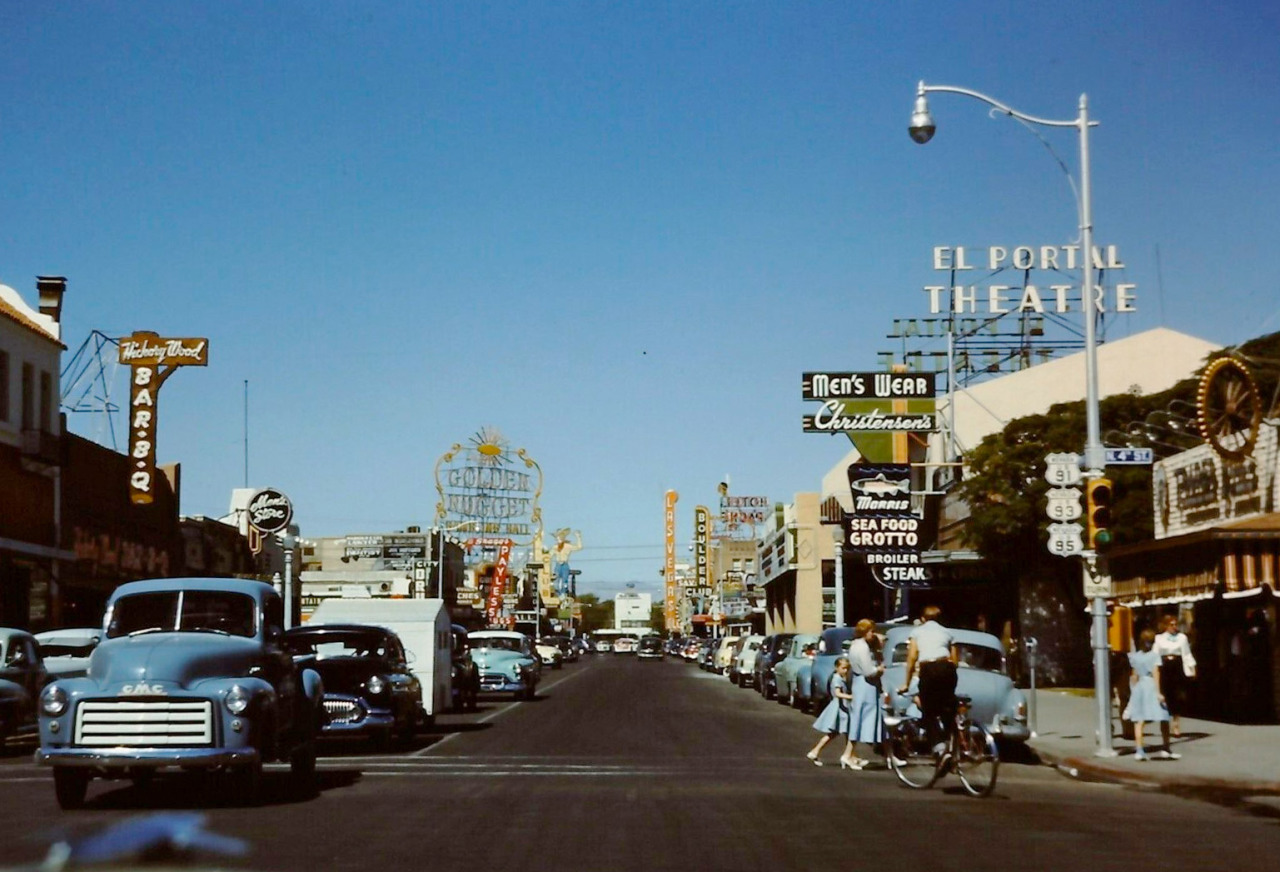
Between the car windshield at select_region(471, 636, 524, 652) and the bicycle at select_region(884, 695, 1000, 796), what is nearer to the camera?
the bicycle at select_region(884, 695, 1000, 796)

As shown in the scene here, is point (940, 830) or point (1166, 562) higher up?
point (1166, 562)

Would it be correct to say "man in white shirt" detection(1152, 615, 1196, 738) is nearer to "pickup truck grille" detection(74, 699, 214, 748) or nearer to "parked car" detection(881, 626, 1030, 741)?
"parked car" detection(881, 626, 1030, 741)

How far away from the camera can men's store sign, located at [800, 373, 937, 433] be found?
47.6 metres

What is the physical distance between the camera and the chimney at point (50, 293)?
153 feet

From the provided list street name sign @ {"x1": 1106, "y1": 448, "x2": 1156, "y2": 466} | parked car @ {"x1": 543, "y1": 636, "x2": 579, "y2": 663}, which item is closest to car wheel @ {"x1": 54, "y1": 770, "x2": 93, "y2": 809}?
street name sign @ {"x1": 1106, "y1": 448, "x2": 1156, "y2": 466}

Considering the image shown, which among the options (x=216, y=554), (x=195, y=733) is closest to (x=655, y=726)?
(x=195, y=733)

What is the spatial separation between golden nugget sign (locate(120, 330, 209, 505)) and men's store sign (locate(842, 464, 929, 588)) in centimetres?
1892

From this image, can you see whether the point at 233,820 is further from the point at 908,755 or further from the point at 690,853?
the point at 908,755

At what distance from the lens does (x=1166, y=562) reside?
29.3 m

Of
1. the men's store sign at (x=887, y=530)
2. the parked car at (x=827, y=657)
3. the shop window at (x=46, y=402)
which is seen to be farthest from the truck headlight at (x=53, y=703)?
the men's store sign at (x=887, y=530)

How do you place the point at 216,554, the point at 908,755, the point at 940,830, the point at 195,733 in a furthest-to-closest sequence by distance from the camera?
1. the point at 216,554
2. the point at 908,755
3. the point at 195,733
4. the point at 940,830

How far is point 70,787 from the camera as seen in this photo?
14859 mm

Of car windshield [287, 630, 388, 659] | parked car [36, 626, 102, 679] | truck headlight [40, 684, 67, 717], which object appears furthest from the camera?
parked car [36, 626, 102, 679]

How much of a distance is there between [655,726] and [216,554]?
31.3 m
